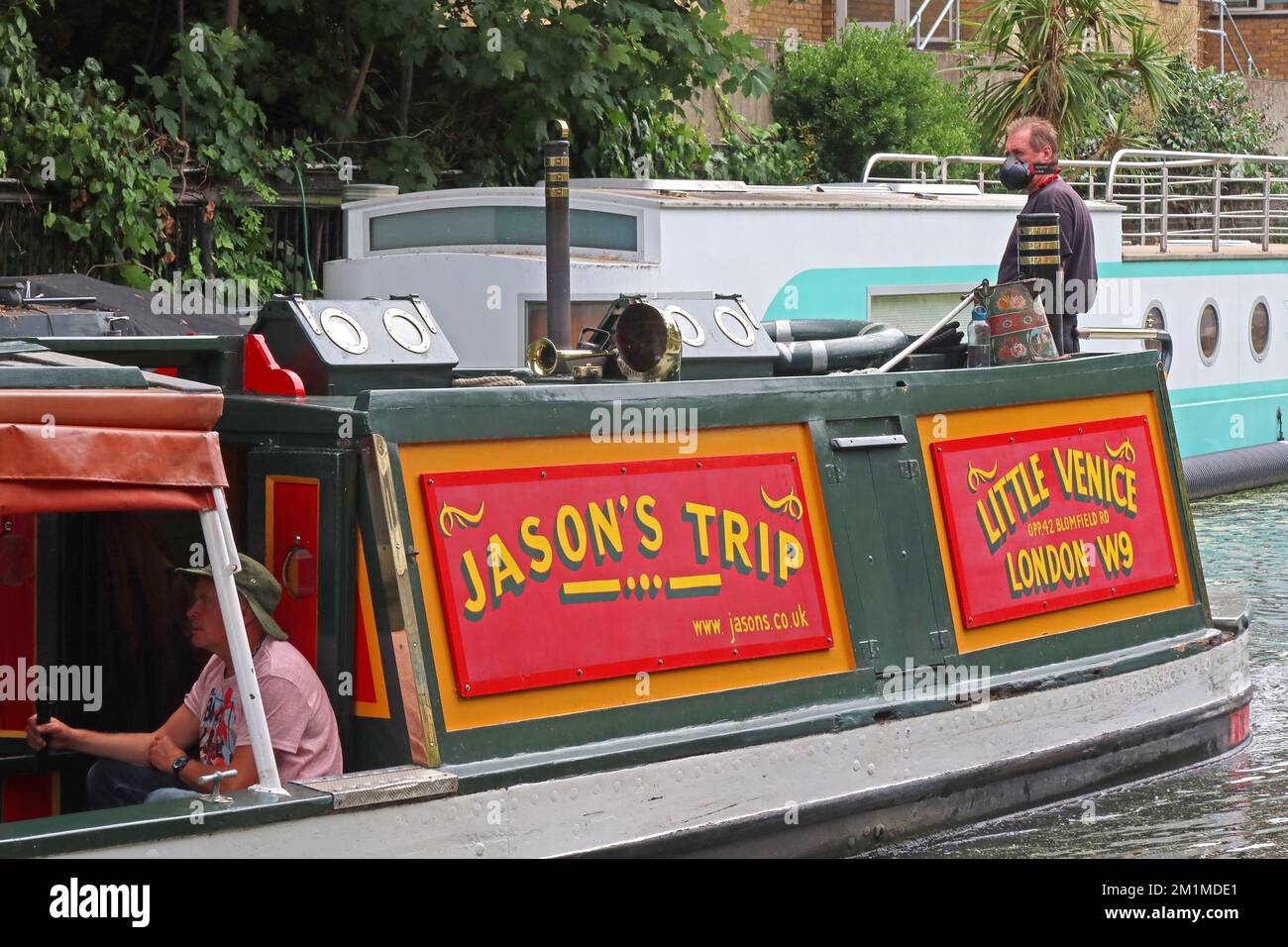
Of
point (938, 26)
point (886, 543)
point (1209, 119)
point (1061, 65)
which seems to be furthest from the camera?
point (1209, 119)

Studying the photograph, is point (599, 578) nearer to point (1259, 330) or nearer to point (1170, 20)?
point (1259, 330)

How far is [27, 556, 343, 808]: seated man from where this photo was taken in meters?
4.82

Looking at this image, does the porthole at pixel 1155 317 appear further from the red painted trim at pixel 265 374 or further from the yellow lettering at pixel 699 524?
the red painted trim at pixel 265 374

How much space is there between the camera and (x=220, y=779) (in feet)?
15.2

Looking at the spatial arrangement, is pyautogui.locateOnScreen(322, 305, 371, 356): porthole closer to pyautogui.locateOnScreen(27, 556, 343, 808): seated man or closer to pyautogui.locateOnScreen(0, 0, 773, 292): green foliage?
pyautogui.locateOnScreen(27, 556, 343, 808): seated man

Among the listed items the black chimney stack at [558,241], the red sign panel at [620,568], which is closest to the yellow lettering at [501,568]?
the red sign panel at [620,568]

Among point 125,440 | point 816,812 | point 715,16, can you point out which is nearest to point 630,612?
point 816,812

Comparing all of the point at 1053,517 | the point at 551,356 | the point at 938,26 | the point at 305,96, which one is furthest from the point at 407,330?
the point at 938,26

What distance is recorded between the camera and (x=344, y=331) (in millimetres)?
5668

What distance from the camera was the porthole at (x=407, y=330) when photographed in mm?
5762

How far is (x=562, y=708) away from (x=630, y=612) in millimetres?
379

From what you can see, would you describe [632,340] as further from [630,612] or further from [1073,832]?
[1073,832]

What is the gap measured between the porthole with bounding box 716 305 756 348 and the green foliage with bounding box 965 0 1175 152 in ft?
43.9

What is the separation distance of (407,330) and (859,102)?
44.8 feet
